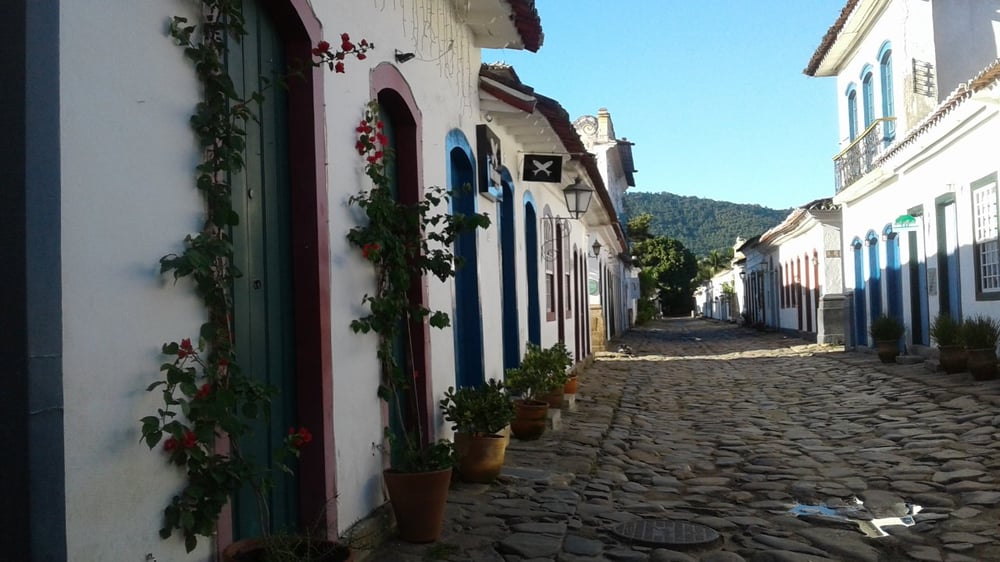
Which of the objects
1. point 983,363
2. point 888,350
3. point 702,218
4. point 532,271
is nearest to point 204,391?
point 532,271

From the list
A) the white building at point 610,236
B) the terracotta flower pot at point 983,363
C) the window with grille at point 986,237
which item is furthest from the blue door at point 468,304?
the white building at point 610,236

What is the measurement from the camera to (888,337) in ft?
50.5

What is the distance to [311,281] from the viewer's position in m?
3.86

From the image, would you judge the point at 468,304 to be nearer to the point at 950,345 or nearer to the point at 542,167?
the point at 542,167

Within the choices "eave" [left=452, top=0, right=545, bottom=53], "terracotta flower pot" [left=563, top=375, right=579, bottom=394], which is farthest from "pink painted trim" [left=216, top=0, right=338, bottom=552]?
"terracotta flower pot" [left=563, top=375, right=579, bottom=394]

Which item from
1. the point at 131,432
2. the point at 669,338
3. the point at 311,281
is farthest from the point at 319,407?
the point at 669,338

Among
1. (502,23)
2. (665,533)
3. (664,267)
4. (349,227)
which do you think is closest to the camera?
(349,227)

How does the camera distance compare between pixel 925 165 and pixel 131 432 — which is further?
pixel 925 165

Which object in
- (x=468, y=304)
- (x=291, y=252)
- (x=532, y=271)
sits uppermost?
(x=532, y=271)

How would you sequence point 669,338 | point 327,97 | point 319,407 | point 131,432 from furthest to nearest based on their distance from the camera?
1. point 669,338
2. point 327,97
3. point 319,407
4. point 131,432

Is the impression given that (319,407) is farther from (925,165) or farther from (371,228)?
(925,165)

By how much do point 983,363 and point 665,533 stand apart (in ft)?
26.3

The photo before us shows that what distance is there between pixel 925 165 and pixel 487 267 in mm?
9732

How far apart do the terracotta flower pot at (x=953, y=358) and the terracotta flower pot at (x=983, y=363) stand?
0.62 meters
